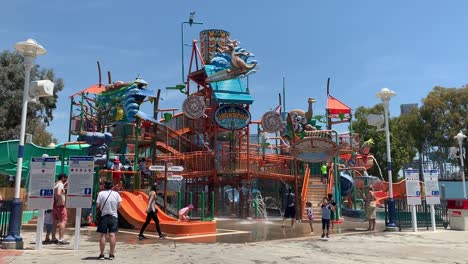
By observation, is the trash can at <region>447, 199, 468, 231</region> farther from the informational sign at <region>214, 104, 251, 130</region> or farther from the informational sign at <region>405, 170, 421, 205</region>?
the informational sign at <region>214, 104, 251, 130</region>

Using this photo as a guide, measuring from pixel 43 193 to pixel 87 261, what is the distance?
103 inches

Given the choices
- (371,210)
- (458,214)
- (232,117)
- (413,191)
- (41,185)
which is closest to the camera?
(41,185)

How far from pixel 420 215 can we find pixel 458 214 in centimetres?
161

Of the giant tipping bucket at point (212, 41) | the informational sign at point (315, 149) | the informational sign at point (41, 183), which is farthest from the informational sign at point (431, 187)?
the giant tipping bucket at point (212, 41)

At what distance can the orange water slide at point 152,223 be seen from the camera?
14359 millimetres

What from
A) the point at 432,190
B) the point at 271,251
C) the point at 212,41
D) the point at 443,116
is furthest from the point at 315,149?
the point at 443,116

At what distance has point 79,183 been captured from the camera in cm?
1049

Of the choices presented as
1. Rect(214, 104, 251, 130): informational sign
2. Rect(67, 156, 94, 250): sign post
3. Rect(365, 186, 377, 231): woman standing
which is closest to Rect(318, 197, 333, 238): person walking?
Rect(365, 186, 377, 231): woman standing

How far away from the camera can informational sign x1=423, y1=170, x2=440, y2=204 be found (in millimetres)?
17219

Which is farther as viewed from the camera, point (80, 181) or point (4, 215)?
point (4, 215)

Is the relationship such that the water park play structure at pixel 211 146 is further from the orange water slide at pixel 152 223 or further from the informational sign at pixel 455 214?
the informational sign at pixel 455 214

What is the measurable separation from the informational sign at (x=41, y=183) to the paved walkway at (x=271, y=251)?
3.71 ft

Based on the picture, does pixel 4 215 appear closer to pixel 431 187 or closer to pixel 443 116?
pixel 431 187

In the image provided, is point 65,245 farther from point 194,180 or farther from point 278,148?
point 278,148
